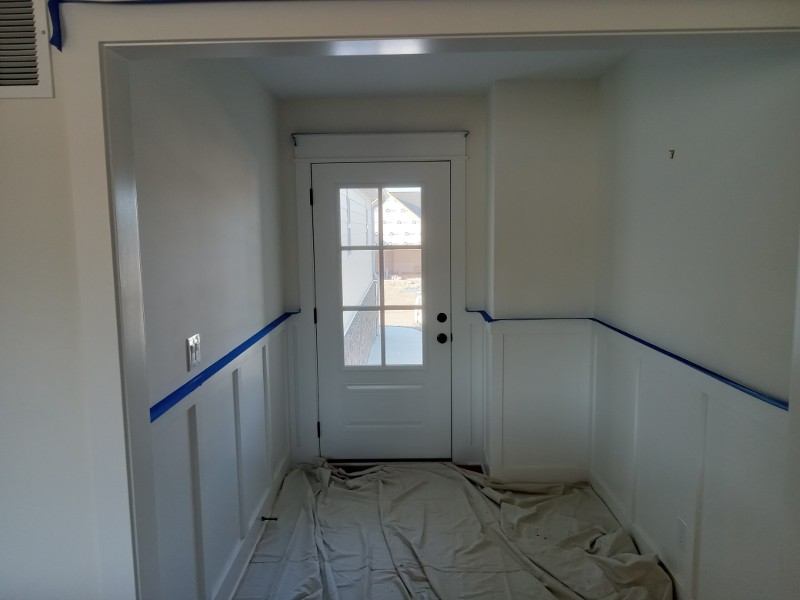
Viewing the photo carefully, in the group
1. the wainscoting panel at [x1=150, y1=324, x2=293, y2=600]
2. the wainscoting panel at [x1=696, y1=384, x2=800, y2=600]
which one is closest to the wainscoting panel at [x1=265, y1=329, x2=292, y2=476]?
the wainscoting panel at [x1=150, y1=324, x2=293, y2=600]

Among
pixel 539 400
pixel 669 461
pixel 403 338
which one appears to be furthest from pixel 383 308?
pixel 669 461

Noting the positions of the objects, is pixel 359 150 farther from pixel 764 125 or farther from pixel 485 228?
pixel 764 125

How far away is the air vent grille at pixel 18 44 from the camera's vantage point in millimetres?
989

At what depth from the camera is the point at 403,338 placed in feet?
9.98

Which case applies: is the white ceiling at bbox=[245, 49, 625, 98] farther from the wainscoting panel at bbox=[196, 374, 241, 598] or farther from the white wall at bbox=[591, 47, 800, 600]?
the wainscoting panel at bbox=[196, 374, 241, 598]

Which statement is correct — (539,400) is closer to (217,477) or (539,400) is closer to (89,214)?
(217,477)

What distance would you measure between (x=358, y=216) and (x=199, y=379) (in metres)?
1.62

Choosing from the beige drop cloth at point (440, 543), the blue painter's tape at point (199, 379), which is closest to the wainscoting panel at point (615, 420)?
the beige drop cloth at point (440, 543)

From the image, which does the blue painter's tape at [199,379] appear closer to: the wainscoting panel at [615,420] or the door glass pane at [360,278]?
the door glass pane at [360,278]

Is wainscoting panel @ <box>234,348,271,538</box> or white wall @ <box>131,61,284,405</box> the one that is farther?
wainscoting panel @ <box>234,348,271,538</box>

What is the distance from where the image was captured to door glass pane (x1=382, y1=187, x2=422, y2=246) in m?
2.93

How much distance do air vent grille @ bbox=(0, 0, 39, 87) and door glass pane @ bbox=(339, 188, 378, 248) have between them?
6.52 feet

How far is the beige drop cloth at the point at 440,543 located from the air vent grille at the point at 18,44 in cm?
195

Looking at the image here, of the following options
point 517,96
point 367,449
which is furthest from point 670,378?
point 367,449
